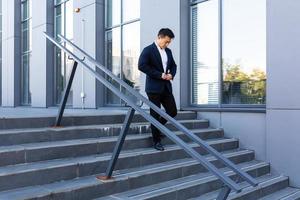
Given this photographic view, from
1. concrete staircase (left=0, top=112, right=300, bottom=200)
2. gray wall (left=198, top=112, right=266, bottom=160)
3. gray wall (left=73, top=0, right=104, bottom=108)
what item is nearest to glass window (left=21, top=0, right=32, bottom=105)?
gray wall (left=73, top=0, right=104, bottom=108)

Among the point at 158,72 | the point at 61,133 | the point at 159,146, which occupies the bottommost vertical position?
the point at 159,146

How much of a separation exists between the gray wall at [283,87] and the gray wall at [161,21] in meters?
2.18

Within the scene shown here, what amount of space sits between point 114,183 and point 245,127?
3.28 metres

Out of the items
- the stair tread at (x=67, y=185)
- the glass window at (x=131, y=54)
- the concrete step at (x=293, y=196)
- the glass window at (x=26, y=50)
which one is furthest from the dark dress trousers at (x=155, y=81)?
the glass window at (x=26, y=50)

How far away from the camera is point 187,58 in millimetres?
8344

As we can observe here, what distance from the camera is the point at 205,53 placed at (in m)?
8.14

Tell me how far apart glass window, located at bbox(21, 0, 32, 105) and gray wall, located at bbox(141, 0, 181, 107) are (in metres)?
7.73

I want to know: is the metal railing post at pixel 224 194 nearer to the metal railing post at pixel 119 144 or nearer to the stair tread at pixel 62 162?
the metal railing post at pixel 119 144

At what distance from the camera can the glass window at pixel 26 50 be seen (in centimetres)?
1557

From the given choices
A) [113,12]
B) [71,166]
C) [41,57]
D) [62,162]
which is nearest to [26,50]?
[41,57]

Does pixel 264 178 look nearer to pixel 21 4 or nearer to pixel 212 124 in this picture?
pixel 212 124

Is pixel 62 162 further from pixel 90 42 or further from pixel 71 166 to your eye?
pixel 90 42

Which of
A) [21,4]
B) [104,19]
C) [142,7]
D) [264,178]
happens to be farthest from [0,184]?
[21,4]

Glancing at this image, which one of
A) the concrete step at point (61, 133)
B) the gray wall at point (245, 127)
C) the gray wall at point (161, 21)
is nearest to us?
the concrete step at point (61, 133)
